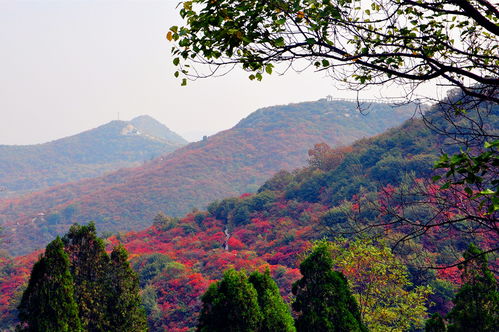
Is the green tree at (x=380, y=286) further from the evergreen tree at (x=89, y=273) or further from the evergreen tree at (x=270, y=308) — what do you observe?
the evergreen tree at (x=89, y=273)

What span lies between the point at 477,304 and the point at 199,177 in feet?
281

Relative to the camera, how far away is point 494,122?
32156mm

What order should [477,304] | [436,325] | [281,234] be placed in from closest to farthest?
[477,304] < [436,325] < [281,234]

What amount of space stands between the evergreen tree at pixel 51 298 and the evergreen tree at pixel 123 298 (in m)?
1.70

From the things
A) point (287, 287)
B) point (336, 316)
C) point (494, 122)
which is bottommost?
point (287, 287)

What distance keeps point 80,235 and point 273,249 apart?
21074 millimetres

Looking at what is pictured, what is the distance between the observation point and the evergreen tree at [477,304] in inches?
332

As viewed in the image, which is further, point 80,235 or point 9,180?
point 9,180

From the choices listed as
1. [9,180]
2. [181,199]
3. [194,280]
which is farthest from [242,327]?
[9,180]

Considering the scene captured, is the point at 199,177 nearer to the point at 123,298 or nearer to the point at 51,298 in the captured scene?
the point at 123,298

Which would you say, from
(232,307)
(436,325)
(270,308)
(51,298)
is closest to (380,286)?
(436,325)

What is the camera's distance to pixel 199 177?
303 ft

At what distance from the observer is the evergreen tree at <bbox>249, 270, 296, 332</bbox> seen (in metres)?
8.77

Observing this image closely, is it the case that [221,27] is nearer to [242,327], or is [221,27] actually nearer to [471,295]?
[242,327]
